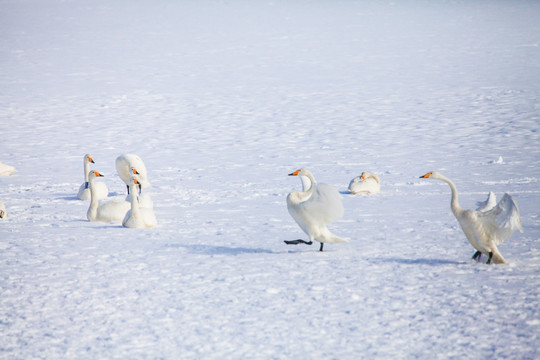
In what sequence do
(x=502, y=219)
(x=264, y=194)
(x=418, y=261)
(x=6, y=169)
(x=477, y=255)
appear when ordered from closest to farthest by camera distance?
(x=502, y=219) → (x=477, y=255) → (x=418, y=261) → (x=264, y=194) → (x=6, y=169)

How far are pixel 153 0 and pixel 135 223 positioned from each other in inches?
1162

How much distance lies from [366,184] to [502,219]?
282cm

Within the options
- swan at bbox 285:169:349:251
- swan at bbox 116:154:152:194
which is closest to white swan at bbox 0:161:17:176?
swan at bbox 116:154:152:194

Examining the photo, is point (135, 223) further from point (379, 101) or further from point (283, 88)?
point (283, 88)

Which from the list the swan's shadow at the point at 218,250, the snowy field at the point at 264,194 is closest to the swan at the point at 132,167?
the snowy field at the point at 264,194

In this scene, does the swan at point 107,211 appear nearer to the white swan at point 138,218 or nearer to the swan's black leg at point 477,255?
the white swan at point 138,218

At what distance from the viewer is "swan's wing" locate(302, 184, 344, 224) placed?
5.79 metres

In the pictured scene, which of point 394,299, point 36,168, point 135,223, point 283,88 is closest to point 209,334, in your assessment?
point 394,299

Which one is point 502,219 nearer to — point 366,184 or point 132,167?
point 366,184

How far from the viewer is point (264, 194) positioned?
8.38 meters

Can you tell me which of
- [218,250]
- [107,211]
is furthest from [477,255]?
[107,211]

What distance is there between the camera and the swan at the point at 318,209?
5797 millimetres

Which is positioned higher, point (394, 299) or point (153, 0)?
point (153, 0)

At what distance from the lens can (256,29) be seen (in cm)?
2598
